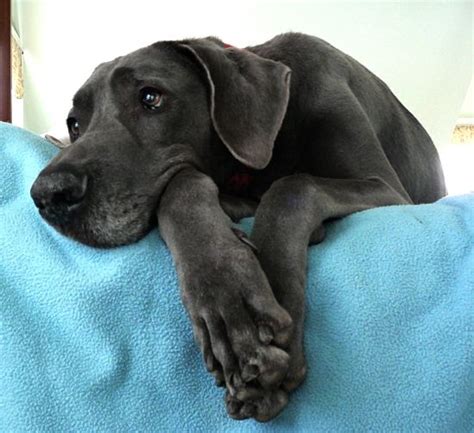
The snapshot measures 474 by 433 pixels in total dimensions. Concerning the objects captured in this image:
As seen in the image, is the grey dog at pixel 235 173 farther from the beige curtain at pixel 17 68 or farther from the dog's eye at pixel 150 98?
the beige curtain at pixel 17 68

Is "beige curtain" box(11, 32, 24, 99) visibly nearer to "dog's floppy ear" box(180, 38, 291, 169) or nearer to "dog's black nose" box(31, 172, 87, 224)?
"dog's floppy ear" box(180, 38, 291, 169)

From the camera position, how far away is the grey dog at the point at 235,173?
667 mm

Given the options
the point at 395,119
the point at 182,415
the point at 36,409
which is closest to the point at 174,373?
the point at 182,415

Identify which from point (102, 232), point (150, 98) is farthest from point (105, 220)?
point (150, 98)

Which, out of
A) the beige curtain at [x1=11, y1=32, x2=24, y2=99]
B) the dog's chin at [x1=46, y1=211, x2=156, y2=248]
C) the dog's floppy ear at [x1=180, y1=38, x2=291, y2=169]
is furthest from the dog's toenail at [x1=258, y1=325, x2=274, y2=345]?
the beige curtain at [x1=11, y1=32, x2=24, y2=99]

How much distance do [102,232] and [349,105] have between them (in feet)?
2.35

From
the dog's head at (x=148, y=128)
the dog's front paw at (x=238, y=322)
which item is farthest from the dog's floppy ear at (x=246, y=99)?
the dog's front paw at (x=238, y=322)

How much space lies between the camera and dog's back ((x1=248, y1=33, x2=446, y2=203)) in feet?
4.37

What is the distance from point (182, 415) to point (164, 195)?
35 centimetres

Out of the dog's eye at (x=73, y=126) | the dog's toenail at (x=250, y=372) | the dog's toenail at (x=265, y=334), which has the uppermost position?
the dog's toenail at (x=265, y=334)

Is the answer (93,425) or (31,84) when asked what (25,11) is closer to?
(31,84)

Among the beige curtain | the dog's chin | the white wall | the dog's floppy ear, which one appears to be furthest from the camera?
the white wall

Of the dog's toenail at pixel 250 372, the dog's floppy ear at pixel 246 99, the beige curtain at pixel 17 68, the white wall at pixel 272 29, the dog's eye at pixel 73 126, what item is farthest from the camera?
the white wall at pixel 272 29

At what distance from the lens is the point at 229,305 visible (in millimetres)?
667
